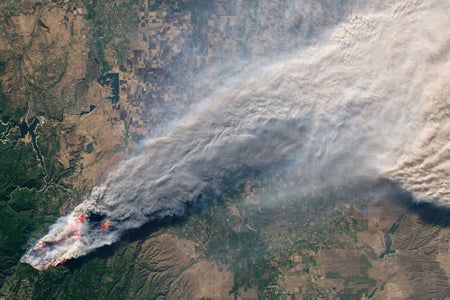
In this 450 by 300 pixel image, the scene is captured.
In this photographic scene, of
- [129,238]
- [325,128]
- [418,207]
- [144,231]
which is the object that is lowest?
[129,238]

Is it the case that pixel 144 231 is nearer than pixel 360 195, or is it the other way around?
pixel 360 195

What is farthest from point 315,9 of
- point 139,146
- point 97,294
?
point 97,294

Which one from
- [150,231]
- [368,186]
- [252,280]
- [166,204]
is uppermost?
[368,186]

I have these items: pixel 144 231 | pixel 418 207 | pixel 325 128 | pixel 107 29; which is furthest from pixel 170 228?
pixel 418 207

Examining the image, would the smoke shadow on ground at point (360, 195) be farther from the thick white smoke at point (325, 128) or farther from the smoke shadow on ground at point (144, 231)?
the thick white smoke at point (325, 128)

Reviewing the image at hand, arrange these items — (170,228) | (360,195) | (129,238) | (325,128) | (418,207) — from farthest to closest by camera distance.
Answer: (129,238)
(170,228)
(360,195)
(418,207)
(325,128)

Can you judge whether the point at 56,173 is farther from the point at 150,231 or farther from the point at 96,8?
the point at 96,8

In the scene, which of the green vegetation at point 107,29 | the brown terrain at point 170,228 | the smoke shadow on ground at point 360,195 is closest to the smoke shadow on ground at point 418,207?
the smoke shadow on ground at point 360,195

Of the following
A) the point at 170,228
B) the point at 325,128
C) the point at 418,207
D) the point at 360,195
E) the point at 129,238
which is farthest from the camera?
the point at 129,238

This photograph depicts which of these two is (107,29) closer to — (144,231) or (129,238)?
(144,231)
